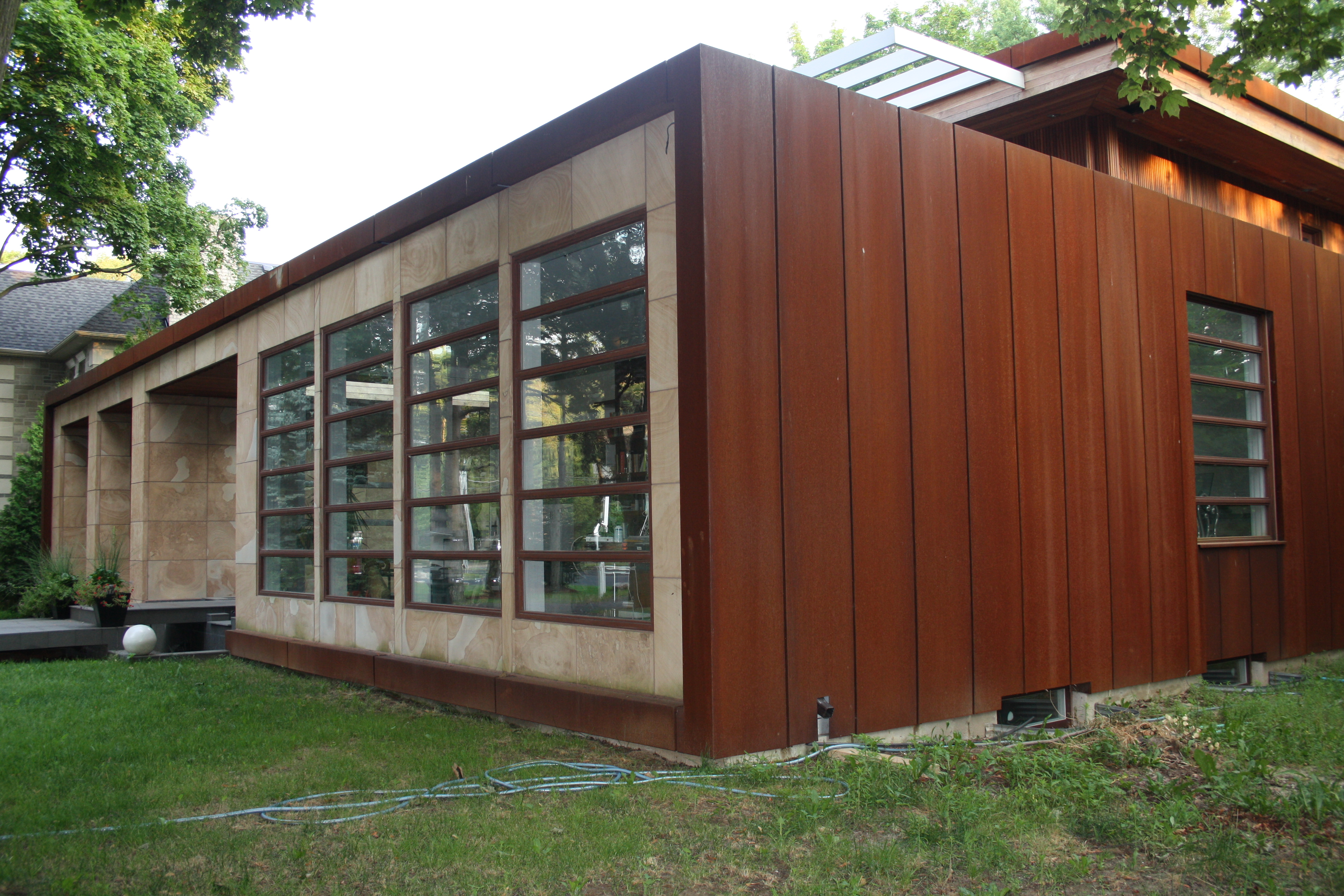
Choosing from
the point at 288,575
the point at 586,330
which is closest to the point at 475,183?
the point at 586,330

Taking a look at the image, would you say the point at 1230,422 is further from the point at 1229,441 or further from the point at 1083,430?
the point at 1083,430

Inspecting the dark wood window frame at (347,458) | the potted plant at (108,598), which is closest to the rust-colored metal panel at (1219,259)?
the dark wood window frame at (347,458)

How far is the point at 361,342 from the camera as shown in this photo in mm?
10422

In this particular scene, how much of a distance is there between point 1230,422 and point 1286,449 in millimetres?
957

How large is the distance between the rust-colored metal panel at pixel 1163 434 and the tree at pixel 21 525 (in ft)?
74.7

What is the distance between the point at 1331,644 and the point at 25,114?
833 inches

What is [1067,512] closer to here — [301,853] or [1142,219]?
[1142,219]

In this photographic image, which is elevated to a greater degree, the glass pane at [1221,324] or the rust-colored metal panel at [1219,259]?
the rust-colored metal panel at [1219,259]

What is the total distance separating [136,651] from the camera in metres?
13.1

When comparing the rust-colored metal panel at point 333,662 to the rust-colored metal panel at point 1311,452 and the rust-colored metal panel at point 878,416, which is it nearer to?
the rust-colored metal panel at point 878,416

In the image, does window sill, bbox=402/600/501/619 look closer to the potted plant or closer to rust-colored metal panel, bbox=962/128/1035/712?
rust-colored metal panel, bbox=962/128/1035/712

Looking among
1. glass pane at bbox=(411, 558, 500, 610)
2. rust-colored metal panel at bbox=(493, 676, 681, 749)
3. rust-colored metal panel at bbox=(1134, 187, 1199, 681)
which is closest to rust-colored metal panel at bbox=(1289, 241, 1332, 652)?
rust-colored metal panel at bbox=(1134, 187, 1199, 681)

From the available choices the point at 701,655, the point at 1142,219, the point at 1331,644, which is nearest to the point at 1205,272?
the point at 1142,219

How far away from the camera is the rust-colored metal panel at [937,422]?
6957 millimetres
